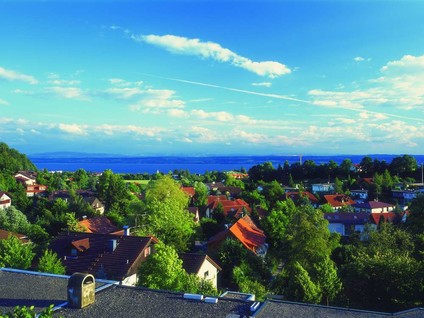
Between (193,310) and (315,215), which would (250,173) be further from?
(193,310)

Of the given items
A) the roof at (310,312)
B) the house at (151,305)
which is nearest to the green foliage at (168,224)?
the house at (151,305)

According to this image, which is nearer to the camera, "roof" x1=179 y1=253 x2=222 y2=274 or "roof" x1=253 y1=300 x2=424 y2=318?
"roof" x1=253 y1=300 x2=424 y2=318

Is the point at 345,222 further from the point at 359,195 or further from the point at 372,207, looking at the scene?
the point at 359,195

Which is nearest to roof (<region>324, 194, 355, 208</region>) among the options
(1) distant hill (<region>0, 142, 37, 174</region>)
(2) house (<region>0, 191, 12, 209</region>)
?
(2) house (<region>0, 191, 12, 209</region>)

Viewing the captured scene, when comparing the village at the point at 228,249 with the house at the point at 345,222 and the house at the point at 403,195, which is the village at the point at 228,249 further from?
the house at the point at 403,195

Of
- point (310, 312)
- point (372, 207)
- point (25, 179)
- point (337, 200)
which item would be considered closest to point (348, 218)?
point (372, 207)

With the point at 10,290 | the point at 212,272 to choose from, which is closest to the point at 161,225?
the point at 212,272

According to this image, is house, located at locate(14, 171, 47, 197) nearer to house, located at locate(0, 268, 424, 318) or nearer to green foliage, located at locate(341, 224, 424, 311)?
house, located at locate(0, 268, 424, 318)
